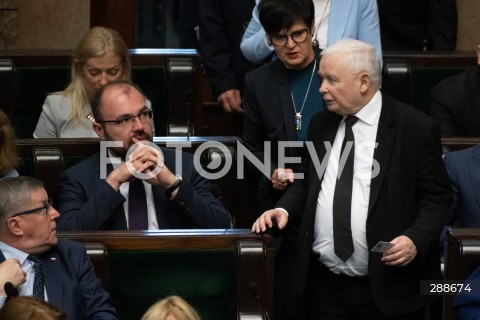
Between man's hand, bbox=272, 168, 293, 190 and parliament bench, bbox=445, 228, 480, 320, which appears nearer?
parliament bench, bbox=445, 228, 480, 320

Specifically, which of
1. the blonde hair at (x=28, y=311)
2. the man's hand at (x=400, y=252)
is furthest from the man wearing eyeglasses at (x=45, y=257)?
the man's hand at (x=400, y=252)

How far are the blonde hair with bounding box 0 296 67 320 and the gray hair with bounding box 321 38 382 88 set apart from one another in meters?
1.20

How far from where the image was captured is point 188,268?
141 inches

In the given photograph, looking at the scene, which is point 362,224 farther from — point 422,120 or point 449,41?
point 449,41

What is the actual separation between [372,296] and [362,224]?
213 mm

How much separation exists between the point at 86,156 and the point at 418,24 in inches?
92.3

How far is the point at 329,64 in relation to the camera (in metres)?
3.56

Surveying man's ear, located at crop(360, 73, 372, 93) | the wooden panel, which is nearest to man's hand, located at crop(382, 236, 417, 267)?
man's ear, located at crop(360, 73, 372, 93)

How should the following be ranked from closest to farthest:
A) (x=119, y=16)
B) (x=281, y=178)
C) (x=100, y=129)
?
(x=281, y=178)
(x=100, y=129)
(x=119, y=16)

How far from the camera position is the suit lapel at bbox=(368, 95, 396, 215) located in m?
3.49

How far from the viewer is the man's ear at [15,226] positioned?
347 cm

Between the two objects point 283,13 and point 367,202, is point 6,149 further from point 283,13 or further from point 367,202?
point 367,202

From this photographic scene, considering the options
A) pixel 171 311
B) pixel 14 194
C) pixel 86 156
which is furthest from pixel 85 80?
pixel 171 311

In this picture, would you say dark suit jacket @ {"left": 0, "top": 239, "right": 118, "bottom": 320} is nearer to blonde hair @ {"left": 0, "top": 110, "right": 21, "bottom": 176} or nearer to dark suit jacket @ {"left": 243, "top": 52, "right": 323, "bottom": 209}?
blonde hair @ {"left": 0, "top": 110, "right": 21, "bottom": 176}
